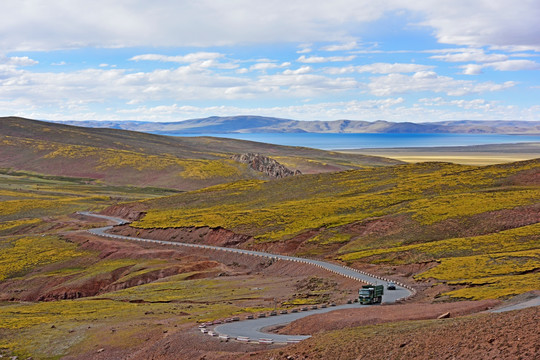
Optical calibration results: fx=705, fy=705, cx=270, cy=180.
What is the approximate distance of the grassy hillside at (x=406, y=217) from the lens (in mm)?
74875

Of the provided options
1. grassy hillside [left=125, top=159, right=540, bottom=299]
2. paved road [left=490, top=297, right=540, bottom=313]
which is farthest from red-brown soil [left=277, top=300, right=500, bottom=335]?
grassy hillside [left=125, top=159, right=540, bottom=299]

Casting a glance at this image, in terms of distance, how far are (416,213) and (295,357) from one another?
73.4 m

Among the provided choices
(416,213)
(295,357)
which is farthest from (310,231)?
(295,357)

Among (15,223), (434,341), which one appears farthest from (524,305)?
(15,223)

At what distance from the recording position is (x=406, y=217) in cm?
10700

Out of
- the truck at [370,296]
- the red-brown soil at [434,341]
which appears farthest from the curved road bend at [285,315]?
the red-brown soil at [434,341]

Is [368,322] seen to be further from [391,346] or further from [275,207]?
[275,207]

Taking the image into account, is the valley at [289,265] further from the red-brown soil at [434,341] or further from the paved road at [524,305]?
the paved road at [524,305]

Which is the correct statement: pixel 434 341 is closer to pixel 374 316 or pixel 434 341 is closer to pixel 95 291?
pixel 374 316

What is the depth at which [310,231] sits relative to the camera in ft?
354

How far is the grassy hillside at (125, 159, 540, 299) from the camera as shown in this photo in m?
74.9

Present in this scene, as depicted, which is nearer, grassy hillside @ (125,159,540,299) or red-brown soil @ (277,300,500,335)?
red-brown soil @ (277,300,500,335)

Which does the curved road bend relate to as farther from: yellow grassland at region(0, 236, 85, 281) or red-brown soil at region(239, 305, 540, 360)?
yellow grassland at region(0, 236, 85, 281)

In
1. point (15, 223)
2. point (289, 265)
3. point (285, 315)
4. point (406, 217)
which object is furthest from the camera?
point (15, 223)
